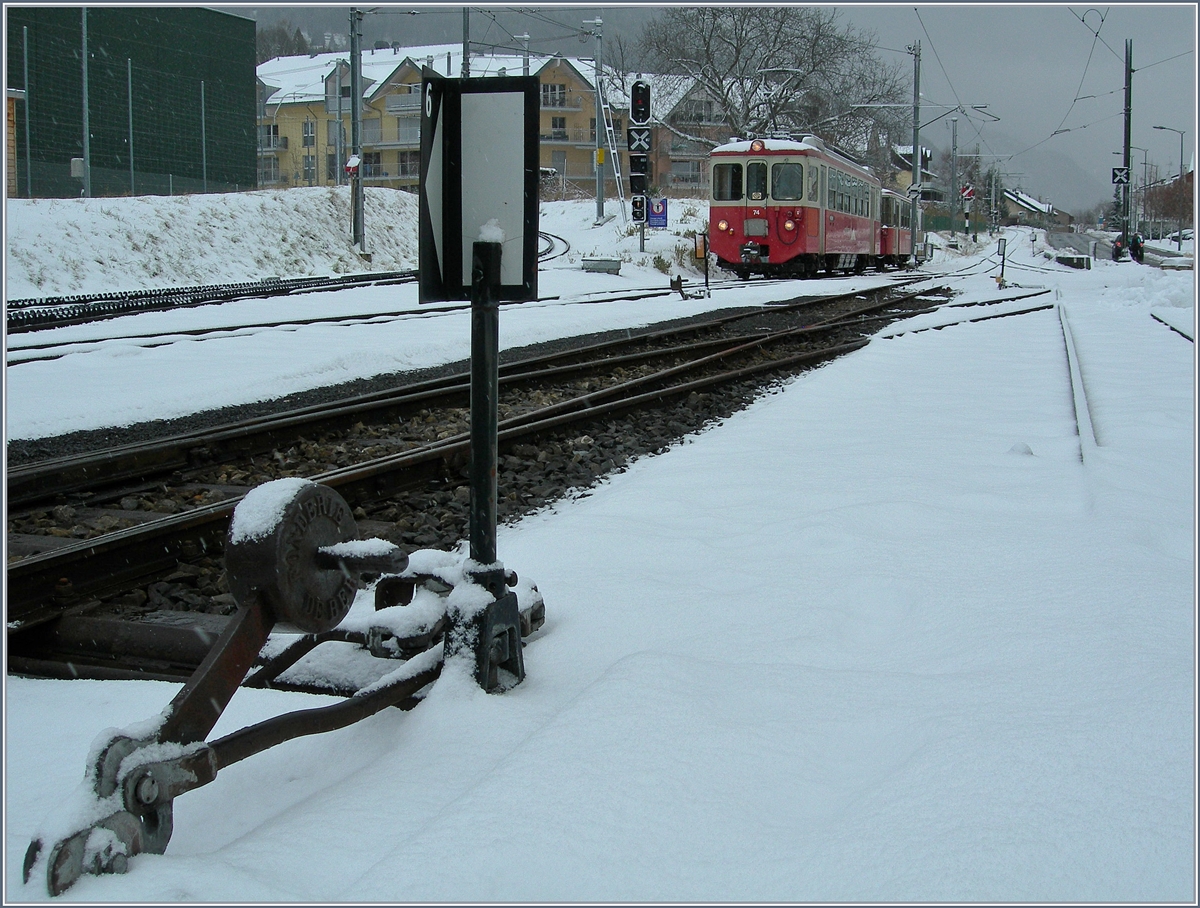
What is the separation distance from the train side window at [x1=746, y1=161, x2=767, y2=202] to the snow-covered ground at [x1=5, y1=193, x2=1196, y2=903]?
2106 centimetres

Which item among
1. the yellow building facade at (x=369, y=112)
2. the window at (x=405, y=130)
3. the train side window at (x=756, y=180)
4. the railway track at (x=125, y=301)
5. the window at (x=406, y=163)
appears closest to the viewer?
the railway track at (x=125, y=301)

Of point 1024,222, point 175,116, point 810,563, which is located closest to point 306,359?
point 810,563

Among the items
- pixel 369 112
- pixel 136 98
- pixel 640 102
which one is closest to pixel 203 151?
pixel 136 98

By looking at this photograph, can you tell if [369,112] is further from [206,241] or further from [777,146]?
[777,146]

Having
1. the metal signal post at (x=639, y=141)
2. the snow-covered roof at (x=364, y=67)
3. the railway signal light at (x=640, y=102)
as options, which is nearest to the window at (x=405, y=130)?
the snow-covered roof at (x=364, y=67)

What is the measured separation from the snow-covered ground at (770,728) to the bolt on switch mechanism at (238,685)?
74 mm

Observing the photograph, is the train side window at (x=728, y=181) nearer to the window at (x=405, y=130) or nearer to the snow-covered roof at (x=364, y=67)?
the snow-covered roof at (x=364, y=67)

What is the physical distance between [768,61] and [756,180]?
86.6ft

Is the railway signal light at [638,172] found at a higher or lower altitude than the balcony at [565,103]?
lower

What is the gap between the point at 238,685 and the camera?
7.10ft

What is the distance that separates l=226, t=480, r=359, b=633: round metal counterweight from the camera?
220cm

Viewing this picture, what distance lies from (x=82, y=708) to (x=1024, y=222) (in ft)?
525

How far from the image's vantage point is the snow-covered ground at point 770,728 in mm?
1889

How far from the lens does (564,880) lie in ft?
6.11
